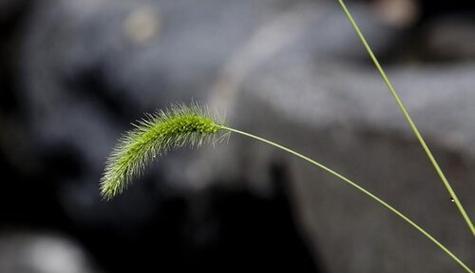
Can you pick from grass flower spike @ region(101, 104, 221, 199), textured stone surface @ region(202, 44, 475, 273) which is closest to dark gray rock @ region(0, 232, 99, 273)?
textured stone surface @ region(202, 44, 475, 273)

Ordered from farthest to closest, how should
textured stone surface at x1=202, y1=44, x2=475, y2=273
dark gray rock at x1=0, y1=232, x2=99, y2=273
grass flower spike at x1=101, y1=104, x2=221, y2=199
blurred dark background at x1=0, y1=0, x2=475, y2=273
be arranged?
1. dark gray rock at x1=0, y1=232, x2=99, y2=273
2. blurred dark background at x1=0, y1=0, x2=475, y2=273
3. textured stone surface at x1=202, y1=44, x2=475, y2=273
4. grass flower spike at x1=101, y1=104, x2=221, y2=199

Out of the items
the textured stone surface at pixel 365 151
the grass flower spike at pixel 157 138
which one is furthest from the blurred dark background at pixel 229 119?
the grass flower spike at pixel 157 138

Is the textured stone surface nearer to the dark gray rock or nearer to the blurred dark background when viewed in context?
the blurred dark background

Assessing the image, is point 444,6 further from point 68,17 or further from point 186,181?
point 68,17

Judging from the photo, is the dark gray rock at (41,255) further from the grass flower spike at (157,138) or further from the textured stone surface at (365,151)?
the grass flower spike at (157,138)

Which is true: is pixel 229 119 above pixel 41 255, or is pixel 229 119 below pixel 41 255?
below

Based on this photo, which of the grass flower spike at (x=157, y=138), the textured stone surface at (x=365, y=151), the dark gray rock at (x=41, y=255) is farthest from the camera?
the dark gray rock at (x=41, y=255)

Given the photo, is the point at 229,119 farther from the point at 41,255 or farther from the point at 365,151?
the point at 41,255

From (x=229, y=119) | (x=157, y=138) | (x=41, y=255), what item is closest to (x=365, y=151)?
(x=229, y=119)
